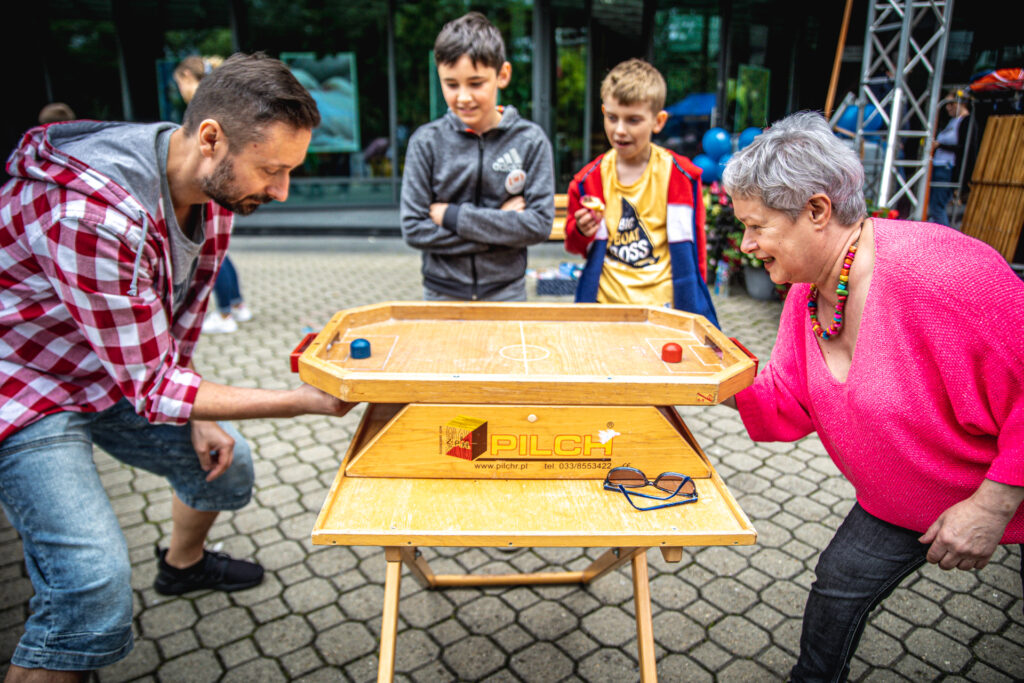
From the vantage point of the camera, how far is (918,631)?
100 inches

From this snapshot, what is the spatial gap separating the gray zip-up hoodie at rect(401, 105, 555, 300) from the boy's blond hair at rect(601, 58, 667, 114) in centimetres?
38

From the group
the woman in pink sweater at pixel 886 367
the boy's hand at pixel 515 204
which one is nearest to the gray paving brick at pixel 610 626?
the woman in pink sweater at pixel 886 367

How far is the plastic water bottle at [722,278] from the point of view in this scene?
723cm

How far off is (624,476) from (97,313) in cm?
136

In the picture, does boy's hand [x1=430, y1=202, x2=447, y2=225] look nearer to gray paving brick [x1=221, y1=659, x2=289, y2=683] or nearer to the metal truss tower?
gray paving brick [x1=221, y1=659, x2=289, y2=683]

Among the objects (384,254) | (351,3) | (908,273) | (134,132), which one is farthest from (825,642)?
(351,3)

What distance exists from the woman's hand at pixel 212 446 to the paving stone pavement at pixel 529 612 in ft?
2.40

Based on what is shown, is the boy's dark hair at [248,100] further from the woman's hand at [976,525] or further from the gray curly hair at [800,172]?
the woman's hand at [976,525]

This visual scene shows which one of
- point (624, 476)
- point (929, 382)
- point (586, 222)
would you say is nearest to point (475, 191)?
point (586, 222)

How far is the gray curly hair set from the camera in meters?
1.59

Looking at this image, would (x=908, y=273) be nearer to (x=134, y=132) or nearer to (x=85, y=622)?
(x=134, y=132)

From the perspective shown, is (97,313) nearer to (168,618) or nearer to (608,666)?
(168,618)

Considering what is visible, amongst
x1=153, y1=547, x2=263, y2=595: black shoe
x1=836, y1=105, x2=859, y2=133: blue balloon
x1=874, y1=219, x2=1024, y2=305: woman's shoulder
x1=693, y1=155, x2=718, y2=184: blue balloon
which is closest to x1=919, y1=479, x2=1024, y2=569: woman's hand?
x1=874, y1=219, x2=1024, y2=305: woman's shoulder

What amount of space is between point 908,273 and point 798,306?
39cm
